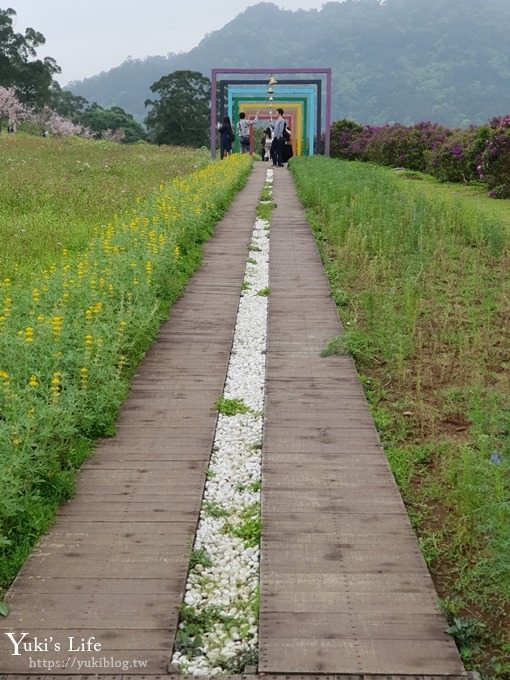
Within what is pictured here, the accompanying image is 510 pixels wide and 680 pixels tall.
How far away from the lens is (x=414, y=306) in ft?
22.5

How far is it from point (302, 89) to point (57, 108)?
131ft

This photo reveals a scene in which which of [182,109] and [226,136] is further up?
[182,109]

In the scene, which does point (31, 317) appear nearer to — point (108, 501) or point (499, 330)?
point (108, 501)

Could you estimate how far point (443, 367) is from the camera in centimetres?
567

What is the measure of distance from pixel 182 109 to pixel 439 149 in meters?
37.7

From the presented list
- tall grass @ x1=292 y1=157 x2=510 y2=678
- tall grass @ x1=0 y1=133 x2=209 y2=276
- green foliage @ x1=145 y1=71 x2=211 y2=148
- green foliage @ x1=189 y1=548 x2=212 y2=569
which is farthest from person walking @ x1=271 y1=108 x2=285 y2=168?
green foliage @ x1=145 y1=71 x2=211 y2=148

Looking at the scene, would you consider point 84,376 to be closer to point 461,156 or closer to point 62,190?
point 62,190

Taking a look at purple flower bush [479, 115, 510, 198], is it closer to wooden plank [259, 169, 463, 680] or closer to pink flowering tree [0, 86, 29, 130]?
wooden plank [259, 169, 463, 680]

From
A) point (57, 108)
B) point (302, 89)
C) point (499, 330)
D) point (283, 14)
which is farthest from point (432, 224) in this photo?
point (283, 14)

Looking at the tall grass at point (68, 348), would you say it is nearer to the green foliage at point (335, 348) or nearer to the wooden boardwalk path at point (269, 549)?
the wooden boardwalk path at point (269, 549)

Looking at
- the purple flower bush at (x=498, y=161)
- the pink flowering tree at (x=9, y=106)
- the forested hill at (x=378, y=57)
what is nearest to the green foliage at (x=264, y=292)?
the purple flower bush at (x=498, y=161)

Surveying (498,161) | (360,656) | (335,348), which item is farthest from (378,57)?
(360,656)

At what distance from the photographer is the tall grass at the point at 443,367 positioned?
10.8ft

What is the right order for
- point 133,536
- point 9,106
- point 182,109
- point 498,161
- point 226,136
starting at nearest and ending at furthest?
point 133,536
point 498,161
point 226,136
point 9,106
point 182,109
